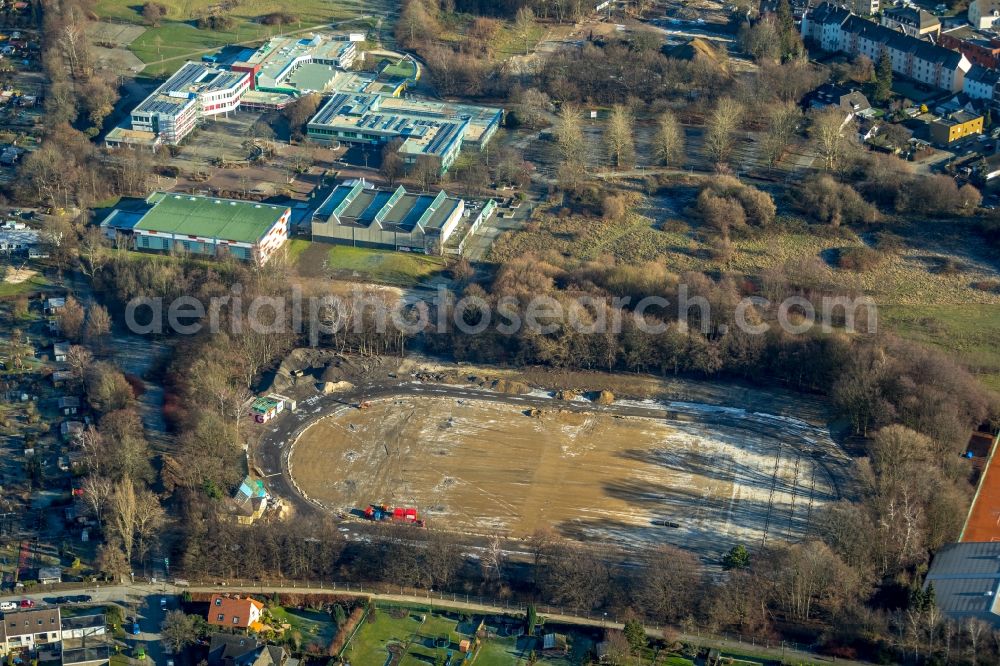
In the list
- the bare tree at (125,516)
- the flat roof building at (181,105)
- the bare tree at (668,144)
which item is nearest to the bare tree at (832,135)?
the bare tree at (668,144)

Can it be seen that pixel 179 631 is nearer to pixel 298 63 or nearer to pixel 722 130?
pixel 722 130

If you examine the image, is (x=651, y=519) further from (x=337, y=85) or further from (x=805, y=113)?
(x=337, y=85)

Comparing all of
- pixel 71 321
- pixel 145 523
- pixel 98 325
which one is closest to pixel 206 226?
pixel 98 325

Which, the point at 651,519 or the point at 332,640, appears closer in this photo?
the point at 332,640

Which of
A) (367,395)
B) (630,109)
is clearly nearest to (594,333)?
(367,395)

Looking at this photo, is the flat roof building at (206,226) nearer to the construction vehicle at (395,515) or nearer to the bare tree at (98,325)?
the bare tree at (98,325)

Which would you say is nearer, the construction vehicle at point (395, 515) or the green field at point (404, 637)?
the green field at point (404, 637)
